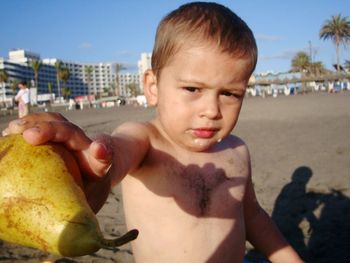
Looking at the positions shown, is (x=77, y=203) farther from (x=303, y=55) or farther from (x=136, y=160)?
(x=303, y=55)

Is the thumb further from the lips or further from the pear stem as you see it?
the lips

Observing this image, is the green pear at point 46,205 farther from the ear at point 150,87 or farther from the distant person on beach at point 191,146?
the ear at point 150,87

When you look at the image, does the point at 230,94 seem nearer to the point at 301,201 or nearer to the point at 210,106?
the point at 210,106

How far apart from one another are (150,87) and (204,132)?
0.38 metres

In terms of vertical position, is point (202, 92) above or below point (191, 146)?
above

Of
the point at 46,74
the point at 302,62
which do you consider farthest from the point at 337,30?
the point at 46,74

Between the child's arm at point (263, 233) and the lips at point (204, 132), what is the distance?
0.58 m

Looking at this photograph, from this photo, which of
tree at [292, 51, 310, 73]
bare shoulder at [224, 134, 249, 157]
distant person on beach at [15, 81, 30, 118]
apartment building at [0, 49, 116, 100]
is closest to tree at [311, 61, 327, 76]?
tree at [292, 51, 310, 73]

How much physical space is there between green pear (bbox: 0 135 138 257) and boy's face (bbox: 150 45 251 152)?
828 millimetres

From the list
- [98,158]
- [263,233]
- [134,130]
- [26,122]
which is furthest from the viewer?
[263,233]

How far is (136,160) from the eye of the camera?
1.53 meters

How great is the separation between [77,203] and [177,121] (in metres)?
0.99

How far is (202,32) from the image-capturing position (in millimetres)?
1602

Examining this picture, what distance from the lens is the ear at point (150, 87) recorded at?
5.90ft
